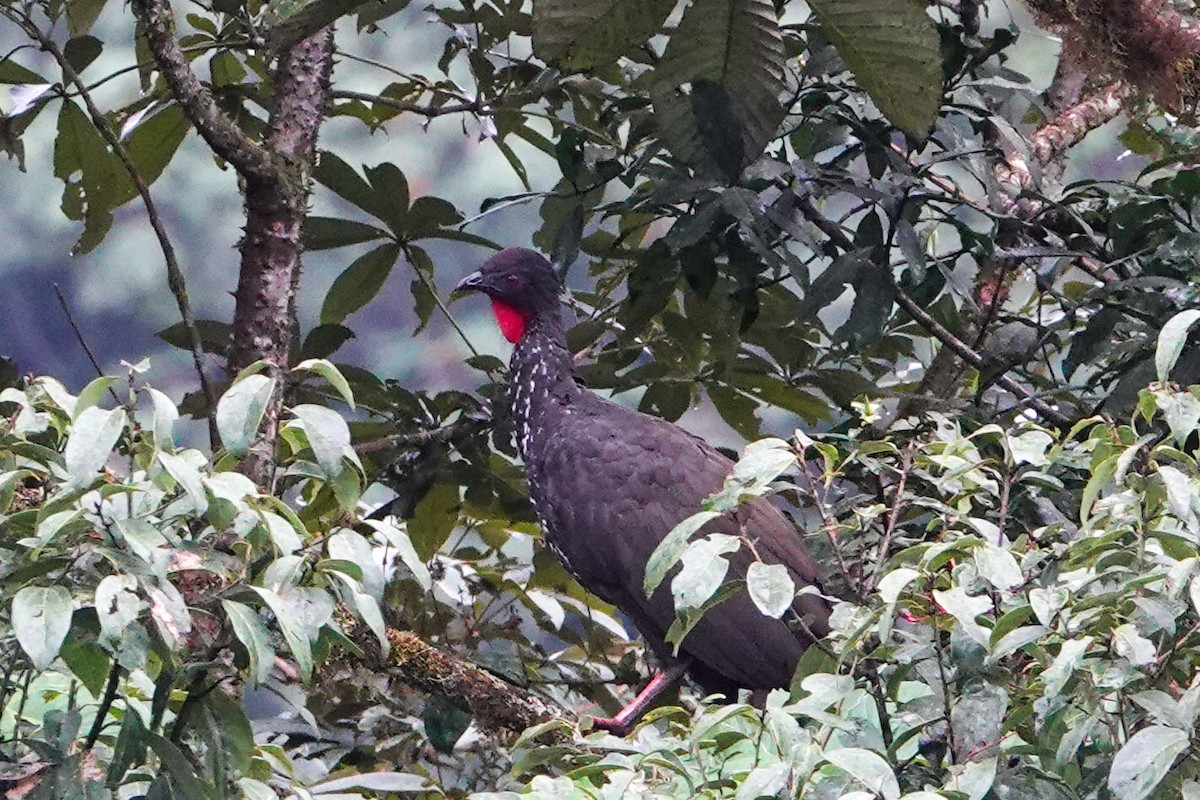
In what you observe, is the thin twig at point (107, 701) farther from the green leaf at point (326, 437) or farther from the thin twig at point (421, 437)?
the thin twig at point (421, 437)

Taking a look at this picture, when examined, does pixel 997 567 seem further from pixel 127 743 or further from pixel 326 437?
pixel 127 743

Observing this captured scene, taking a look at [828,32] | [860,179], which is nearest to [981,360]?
[860,179]

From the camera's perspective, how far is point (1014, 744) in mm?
1183

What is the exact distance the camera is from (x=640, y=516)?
2.38m

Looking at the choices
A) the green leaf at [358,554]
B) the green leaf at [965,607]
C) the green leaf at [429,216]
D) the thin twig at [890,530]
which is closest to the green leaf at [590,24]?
the thin twig at [890,530]

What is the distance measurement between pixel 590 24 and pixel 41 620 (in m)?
0.86

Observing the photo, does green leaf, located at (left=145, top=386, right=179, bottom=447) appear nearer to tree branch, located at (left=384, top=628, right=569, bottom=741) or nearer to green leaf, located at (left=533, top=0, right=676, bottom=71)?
green leaf, located at (left=533, top=0, right=676, bottom=71)

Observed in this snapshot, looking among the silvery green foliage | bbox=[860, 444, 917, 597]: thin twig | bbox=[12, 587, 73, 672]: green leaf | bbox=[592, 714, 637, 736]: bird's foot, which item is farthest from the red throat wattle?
bbox=[12, 587, 73, 672]: green leaf

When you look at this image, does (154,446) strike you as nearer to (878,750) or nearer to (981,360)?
(878,750)

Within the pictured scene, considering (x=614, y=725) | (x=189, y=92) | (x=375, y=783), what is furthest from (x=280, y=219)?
(x=375, y=783)

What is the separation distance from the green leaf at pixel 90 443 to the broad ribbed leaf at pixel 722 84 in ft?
2.77

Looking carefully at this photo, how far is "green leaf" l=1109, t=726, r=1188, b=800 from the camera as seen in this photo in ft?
3.07

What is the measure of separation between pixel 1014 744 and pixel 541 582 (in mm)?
1773

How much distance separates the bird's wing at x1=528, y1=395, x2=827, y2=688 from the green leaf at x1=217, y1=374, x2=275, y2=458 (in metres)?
1.26
